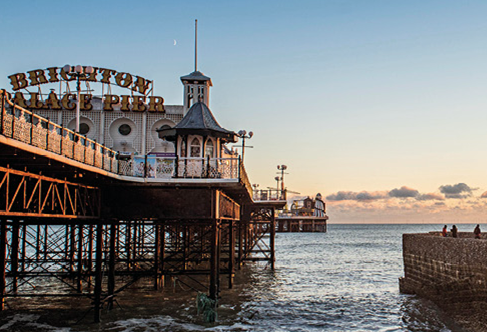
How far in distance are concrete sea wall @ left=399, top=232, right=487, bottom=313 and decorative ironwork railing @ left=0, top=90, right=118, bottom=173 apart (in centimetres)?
1435

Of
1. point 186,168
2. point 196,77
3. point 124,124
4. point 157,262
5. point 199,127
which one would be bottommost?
point 157,262

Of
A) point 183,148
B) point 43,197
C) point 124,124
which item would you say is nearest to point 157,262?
point 183,148

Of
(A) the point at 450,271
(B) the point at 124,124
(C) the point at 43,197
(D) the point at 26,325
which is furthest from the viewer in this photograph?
(B) the point at 124,124

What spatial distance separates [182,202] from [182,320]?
5.18 m

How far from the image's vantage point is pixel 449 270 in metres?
22.6

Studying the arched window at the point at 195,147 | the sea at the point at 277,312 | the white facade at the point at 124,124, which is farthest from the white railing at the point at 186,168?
the white facade at the point at 124,124

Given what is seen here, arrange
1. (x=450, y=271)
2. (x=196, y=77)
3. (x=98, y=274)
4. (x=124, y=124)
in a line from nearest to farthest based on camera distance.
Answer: (x=98, y=274)
(x=450, y=271)
(x=196, y=77)
(x=124, y=124)

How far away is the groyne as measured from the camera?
19.6 metres

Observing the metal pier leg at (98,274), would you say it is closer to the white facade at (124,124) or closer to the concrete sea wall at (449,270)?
the concrete sea wall at (449,270)

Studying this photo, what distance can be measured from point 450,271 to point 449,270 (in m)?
0.13

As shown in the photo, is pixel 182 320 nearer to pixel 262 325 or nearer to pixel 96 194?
pixel 262 325

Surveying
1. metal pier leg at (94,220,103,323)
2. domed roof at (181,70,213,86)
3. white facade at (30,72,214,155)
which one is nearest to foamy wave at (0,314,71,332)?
metal pier leg at (94,220,103,323)

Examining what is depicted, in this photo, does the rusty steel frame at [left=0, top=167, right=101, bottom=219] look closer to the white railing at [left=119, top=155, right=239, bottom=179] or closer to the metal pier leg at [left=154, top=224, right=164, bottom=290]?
the white railing at [left=119, top=155, right=239, bottom=179]

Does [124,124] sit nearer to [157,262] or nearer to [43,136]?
[157,262]
